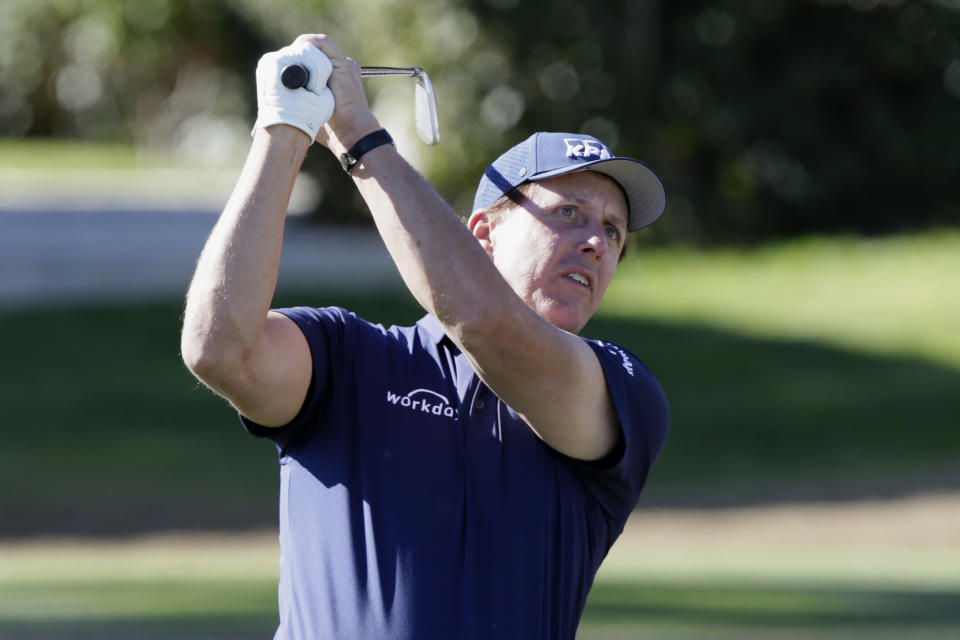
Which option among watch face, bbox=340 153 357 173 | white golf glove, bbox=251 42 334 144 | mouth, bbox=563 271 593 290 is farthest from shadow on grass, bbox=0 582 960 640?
white golf glove, bbox=251 42 334 144

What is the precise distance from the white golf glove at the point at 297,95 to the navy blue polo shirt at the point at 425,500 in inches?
16.1

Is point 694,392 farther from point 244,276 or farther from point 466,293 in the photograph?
point 244,276

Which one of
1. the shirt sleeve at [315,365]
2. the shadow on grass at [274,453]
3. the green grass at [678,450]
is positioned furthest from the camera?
the shadow on grass at [274,453]

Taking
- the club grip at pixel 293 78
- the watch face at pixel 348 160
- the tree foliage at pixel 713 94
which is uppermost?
the tree foliage at pixel 713 94

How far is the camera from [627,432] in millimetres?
2977

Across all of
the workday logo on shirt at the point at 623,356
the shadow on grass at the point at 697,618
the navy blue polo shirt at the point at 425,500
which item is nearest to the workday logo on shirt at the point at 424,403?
the navy blue polo shirt at the point at 425,500

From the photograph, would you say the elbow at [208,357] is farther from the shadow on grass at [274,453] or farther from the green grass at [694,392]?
the green grass at [694,392]

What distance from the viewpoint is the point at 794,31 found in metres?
21.0

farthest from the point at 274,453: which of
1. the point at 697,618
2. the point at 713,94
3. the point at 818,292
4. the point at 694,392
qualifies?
the point at 713,94

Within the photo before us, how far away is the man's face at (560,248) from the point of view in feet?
9.94

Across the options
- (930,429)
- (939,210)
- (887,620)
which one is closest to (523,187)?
(887,620)

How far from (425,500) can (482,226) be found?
2.28 feet

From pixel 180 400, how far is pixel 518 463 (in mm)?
13204

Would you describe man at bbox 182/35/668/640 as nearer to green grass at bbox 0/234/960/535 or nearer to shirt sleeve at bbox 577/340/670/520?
shirt sleeve at bbox 577/340/670/520
